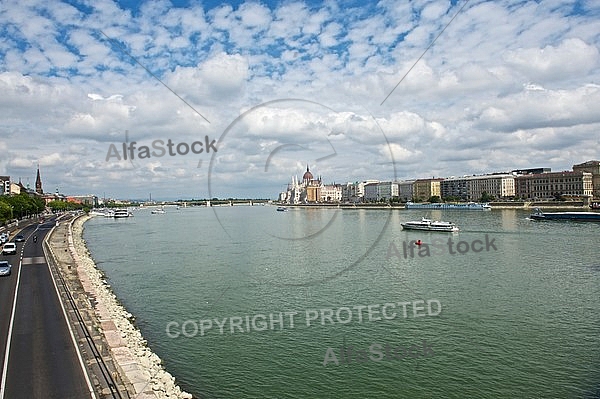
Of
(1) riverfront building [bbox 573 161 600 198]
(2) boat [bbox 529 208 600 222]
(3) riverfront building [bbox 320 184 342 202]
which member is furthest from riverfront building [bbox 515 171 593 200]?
(3) riverfront building [bbox 320 184 342 202]

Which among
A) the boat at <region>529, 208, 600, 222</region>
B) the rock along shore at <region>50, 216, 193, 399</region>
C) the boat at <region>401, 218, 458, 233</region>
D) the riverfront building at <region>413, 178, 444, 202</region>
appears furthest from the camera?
the riverfront building at <region>413, 178, 444, 202</region>

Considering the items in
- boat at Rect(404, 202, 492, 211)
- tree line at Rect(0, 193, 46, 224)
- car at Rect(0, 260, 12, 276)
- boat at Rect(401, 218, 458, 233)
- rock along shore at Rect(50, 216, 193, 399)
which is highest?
tree line at Rect(0, 193, 46, 224)

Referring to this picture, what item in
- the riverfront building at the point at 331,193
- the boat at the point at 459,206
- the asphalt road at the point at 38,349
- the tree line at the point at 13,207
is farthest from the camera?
the riverfront building at the point at 331,193

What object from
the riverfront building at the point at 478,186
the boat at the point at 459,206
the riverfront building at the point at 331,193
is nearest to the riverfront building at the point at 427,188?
the riverfront building at the point at 478,186

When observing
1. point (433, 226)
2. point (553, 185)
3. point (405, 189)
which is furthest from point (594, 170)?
point (433, 226)

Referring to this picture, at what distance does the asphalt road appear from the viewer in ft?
27.9

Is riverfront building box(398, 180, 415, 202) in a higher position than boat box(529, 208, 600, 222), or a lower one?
higher

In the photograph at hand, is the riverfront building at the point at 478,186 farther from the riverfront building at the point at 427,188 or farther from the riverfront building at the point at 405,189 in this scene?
the riverfront building at the point at 405,189

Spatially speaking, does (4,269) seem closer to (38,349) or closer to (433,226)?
(38,349)

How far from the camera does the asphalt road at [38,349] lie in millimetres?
8492

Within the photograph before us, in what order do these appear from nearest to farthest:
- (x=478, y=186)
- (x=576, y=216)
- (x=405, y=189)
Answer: (x=576, y=216), (x=478, y=186), (x=405, y=189)

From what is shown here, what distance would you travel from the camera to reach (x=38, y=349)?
1047cm

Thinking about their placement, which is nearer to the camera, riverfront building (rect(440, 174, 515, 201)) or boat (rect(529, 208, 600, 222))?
boat (rect(529, 208, 600, 222))

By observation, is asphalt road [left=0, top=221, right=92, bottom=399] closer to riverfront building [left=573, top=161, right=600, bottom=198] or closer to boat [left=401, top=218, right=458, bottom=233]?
boat [left=401, top=218, right=458, bottom=233]
